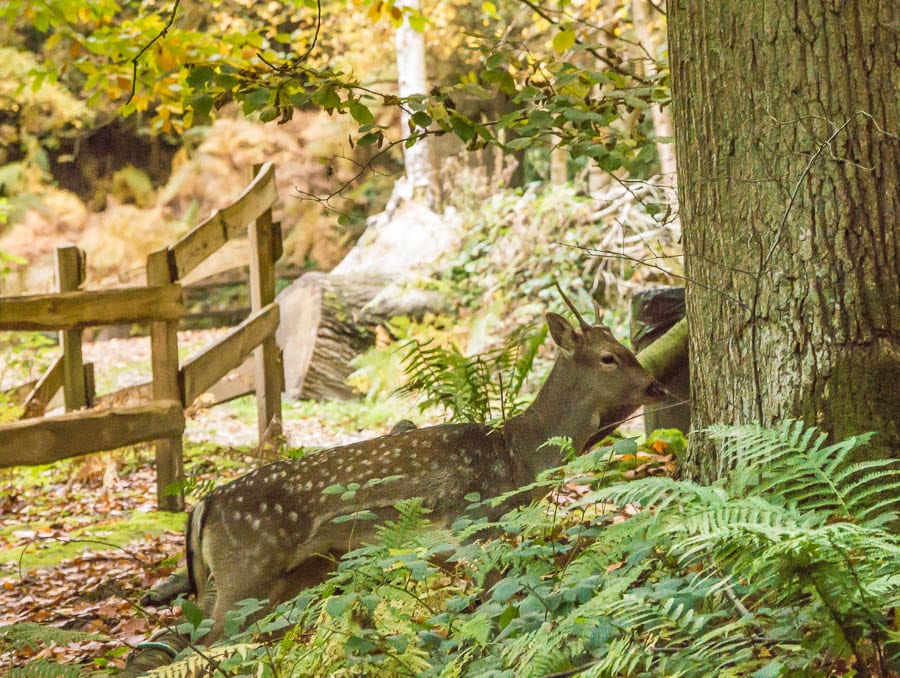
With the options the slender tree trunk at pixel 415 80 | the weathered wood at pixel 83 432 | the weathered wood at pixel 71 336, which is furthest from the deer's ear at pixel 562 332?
the slender tree trunk at pixel 415 80

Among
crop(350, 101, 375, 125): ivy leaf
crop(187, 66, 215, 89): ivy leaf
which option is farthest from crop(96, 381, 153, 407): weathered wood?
crop(350, 101, 375, 125): ivy leaf

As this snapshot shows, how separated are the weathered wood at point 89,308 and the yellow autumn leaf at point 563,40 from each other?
11.5 feet

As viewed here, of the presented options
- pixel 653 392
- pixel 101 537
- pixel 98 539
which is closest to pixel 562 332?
pixel 653 392

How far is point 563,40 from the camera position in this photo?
208 inches

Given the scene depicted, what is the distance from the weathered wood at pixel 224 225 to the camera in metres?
7.57

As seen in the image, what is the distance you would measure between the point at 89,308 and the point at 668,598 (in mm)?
5547

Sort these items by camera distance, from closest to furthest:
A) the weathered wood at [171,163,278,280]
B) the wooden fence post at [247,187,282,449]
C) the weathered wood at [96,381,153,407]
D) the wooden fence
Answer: the wooden fence → the weathered wood at [171,163,278,280] → the weathered wood at [96,381,153,407] → the wooden fence post at [247,187,282,449]

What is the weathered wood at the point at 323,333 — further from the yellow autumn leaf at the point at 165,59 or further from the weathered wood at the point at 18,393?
the yellow autumn leaf at the point at 165,59

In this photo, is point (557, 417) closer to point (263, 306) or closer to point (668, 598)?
point (668, 598)

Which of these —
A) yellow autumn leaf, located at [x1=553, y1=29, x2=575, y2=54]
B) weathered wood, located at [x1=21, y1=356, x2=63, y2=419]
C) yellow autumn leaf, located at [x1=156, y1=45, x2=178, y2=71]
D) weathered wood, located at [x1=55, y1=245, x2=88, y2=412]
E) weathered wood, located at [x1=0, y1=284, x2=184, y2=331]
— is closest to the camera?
yellow autumn leaf, located at [x1=553, y1=29, x2=575, y2=54]

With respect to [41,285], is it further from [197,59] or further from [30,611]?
[30,611]

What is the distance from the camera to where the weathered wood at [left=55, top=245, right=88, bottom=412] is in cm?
808

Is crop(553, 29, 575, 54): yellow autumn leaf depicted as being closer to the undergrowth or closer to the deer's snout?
the deer's snout

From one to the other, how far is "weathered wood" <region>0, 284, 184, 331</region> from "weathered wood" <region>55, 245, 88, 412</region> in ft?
3.39
